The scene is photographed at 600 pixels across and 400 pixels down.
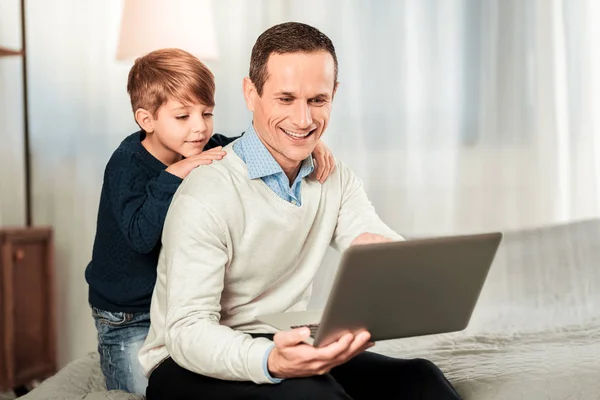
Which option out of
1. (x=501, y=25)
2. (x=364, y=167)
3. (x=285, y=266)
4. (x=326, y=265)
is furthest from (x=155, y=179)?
(x=501, y=25)

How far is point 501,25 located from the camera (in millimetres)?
3482

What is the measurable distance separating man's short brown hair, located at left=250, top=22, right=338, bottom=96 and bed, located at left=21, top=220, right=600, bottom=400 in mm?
679

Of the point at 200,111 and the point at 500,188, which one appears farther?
the point at 500,188

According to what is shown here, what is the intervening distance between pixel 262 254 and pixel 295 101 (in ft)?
0.90

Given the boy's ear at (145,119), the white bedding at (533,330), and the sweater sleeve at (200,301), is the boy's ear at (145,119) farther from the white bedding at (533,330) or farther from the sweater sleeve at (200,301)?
the white bedding at (533,330)

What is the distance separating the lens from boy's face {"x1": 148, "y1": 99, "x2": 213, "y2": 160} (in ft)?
6.14

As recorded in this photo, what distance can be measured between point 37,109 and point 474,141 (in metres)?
1.86

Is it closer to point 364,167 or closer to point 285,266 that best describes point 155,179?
point 285,266

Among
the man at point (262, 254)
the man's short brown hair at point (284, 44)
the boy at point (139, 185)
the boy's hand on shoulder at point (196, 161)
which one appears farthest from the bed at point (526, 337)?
the man's short brown hair at point (284, 44)

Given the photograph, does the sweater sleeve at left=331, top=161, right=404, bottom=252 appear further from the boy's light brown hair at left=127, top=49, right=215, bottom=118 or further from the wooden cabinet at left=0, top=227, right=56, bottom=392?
the wooden cabinet at left=0, top=227, right=56, bottom=392

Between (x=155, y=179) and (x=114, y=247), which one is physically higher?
(x=155, y=179)

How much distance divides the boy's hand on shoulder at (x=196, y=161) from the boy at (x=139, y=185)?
108 mm

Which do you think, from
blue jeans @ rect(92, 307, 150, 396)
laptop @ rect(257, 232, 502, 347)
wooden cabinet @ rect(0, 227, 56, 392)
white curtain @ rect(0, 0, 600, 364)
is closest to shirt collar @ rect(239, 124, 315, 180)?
laptop @ rect(257, 232, 502, 347)

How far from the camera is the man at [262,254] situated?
1340mm
